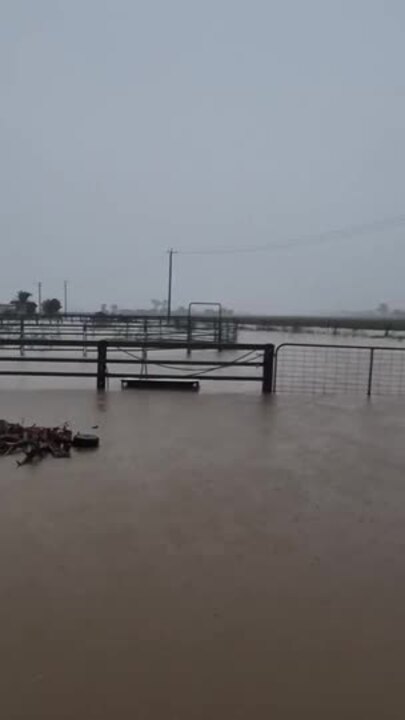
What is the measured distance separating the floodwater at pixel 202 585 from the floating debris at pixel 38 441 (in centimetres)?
21

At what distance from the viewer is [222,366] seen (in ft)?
28.8

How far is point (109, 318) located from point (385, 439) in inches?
609

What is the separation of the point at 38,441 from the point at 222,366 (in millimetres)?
4279

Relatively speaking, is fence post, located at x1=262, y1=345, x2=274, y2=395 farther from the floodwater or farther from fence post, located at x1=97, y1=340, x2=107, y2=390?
the floodwater

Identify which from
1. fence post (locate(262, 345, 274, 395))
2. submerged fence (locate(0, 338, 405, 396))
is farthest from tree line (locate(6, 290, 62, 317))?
fence post (locate(262, 345, 274, 395))

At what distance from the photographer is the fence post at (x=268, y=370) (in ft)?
27.7

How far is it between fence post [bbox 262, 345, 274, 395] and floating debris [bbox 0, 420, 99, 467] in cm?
389

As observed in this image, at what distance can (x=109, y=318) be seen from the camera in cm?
2019

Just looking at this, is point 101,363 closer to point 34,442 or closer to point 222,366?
point 222,366

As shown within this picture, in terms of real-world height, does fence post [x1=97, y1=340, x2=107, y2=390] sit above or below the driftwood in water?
above

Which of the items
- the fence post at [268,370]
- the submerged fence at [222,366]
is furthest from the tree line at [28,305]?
the fence post at [268,370]

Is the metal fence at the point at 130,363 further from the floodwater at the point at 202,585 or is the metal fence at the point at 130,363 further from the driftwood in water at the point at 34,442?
the floodwater at the point at 202,585

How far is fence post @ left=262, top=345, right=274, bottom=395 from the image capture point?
333 inches

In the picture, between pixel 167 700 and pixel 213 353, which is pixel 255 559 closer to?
pixel 167 700
